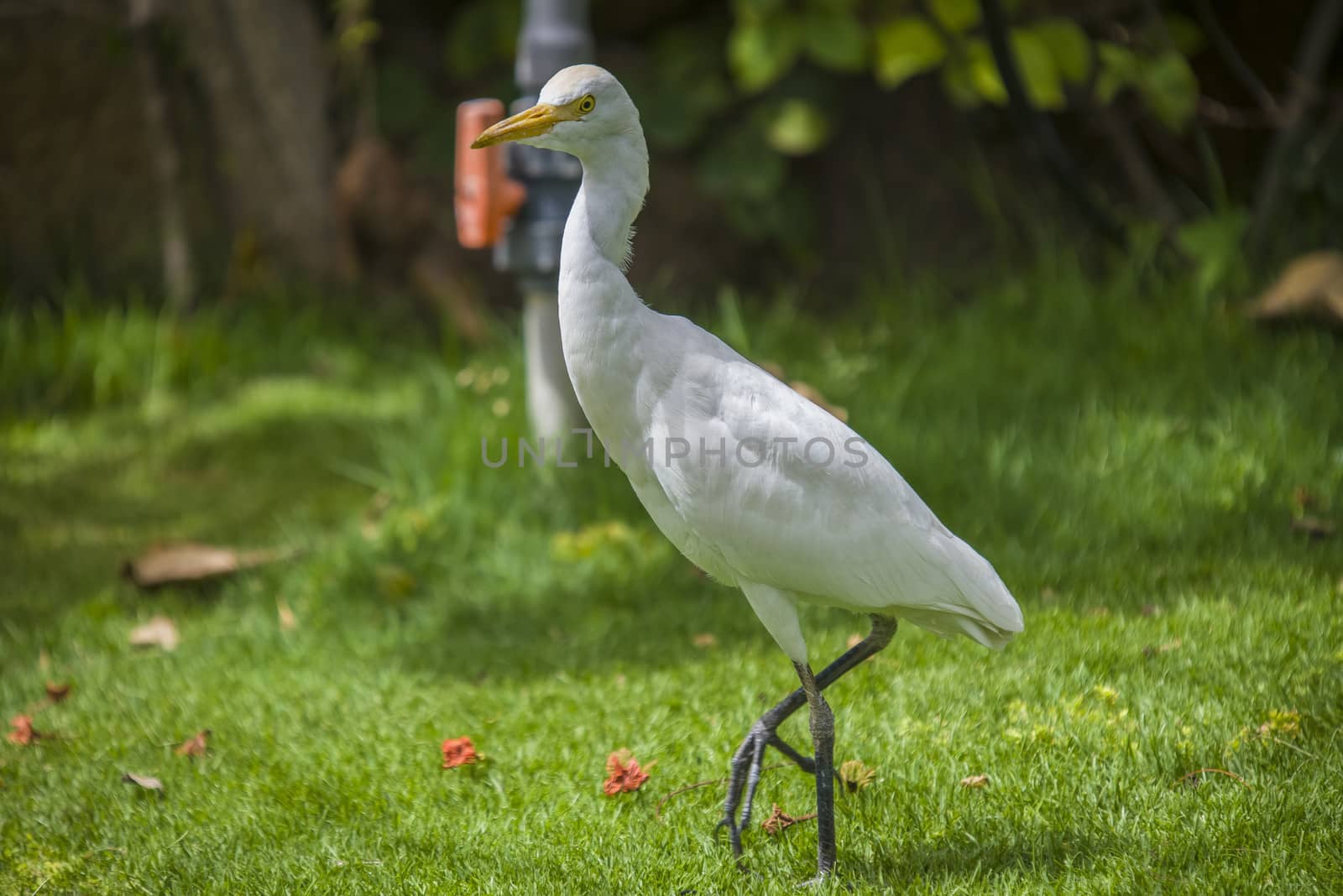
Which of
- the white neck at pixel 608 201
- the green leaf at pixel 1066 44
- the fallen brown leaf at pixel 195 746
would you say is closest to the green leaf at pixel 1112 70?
the green leaf at pixel 1066 44

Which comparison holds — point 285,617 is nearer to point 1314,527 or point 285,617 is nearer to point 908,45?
point 1314,527

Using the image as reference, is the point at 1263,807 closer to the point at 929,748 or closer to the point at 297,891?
the point at 929,748

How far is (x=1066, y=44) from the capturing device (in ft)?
19.0

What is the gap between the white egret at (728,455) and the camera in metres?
2.33

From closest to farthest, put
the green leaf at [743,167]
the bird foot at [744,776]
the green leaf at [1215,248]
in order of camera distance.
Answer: the bird foot at [744,776] < the green leaf at [1215,248] < the green leaf at [743,167]

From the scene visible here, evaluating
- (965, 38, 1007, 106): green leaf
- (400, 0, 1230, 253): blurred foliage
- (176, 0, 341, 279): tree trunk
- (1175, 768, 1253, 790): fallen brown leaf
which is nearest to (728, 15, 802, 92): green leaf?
(400, 0, 1230, 253): blurred foliage

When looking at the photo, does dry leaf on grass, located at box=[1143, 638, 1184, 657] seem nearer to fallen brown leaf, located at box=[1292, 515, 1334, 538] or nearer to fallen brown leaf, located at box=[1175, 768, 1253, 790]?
fallen brown leaf, located at box=[1175, 768, 1253, 790]

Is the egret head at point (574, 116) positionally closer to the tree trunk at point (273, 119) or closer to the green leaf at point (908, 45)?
the green leaf at point (908, 45)

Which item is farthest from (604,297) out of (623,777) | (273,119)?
(273,119)

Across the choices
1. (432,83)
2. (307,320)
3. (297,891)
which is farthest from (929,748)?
(432,83)

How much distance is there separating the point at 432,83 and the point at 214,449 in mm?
2973

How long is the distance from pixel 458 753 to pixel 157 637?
1.56 m

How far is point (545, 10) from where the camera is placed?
Answer: 4230mm

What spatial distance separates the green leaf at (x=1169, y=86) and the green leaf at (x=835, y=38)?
1.34 metres
